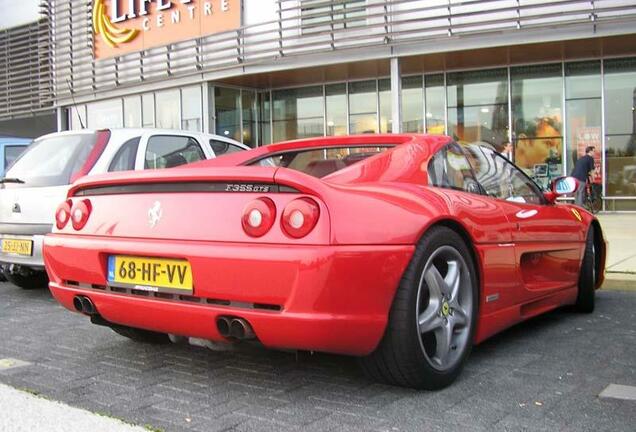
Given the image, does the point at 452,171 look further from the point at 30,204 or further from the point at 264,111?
the point at 264,111

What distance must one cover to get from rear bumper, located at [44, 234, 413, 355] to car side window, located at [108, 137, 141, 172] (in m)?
2.73

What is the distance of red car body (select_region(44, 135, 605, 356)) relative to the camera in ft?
8.38

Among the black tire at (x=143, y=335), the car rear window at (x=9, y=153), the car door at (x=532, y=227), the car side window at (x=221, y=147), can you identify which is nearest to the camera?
the black tire at (x=143, y=335)

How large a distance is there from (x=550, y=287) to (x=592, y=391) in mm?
1205

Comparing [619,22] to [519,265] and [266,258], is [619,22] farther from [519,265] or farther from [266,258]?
[266,258]

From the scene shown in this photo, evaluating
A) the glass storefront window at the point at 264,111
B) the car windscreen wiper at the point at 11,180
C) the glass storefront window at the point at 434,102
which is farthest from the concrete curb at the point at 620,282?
the glass storefront window at the point at 264,111

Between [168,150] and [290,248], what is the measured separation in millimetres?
3746

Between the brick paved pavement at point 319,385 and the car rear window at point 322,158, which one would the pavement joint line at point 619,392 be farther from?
the car rear window at point 322,158

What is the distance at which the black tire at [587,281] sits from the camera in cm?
464

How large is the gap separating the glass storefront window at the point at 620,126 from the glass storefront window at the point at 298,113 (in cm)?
743

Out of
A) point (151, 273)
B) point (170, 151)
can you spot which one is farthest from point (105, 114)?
point (151, 273)

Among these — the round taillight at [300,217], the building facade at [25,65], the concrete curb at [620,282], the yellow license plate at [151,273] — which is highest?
the building facade at [25,65]

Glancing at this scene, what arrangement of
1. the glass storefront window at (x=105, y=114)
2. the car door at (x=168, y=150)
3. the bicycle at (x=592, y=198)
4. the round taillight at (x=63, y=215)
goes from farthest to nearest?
the glass storefront window at (x=105, y=114)
the bicycle at (x=592, y=198)
the car door at (x=168, y=150)
the round taillight at (x=63, y=215)

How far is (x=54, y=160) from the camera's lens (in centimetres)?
555
